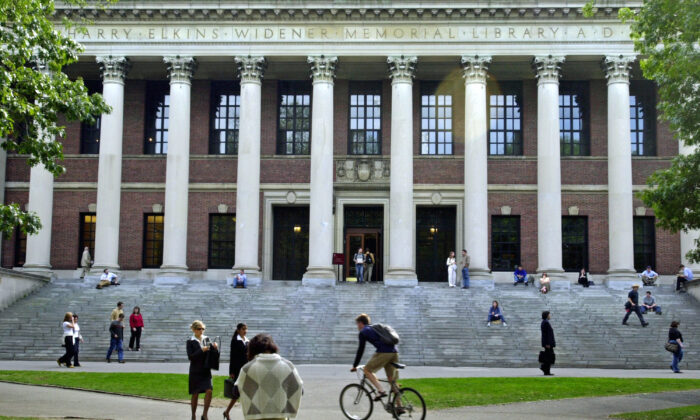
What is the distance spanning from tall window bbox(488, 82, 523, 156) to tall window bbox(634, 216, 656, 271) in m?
6.96

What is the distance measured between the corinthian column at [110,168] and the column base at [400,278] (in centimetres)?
1258

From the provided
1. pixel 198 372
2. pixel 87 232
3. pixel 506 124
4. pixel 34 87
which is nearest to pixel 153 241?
pixel 87 232

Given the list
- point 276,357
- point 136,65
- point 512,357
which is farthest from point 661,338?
point 136,65

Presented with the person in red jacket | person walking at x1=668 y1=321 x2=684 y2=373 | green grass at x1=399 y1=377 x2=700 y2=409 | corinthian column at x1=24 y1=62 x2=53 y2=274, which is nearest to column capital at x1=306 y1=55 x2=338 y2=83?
corinthian column at x1=24 y1=62 x2=53 y2=274

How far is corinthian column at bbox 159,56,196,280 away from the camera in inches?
1543

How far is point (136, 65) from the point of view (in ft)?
139

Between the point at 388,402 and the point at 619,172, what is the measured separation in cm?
2688

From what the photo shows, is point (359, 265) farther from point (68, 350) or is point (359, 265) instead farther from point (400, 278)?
point (68, 350)

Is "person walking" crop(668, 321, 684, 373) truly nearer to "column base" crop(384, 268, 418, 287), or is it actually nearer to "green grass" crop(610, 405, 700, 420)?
"green grass" crop(610, 405, 700, 420)

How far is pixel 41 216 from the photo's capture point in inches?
1571

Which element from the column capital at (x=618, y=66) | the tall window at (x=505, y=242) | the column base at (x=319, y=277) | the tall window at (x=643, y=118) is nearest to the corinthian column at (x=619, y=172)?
the column capital at (x=618, y=66)

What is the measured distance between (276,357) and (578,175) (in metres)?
36.1

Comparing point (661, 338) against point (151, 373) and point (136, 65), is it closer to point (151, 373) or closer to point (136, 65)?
point (151, 373)

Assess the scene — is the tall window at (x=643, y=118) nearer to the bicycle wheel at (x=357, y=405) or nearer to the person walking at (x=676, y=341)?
the person walking at (x=676, y=341)
